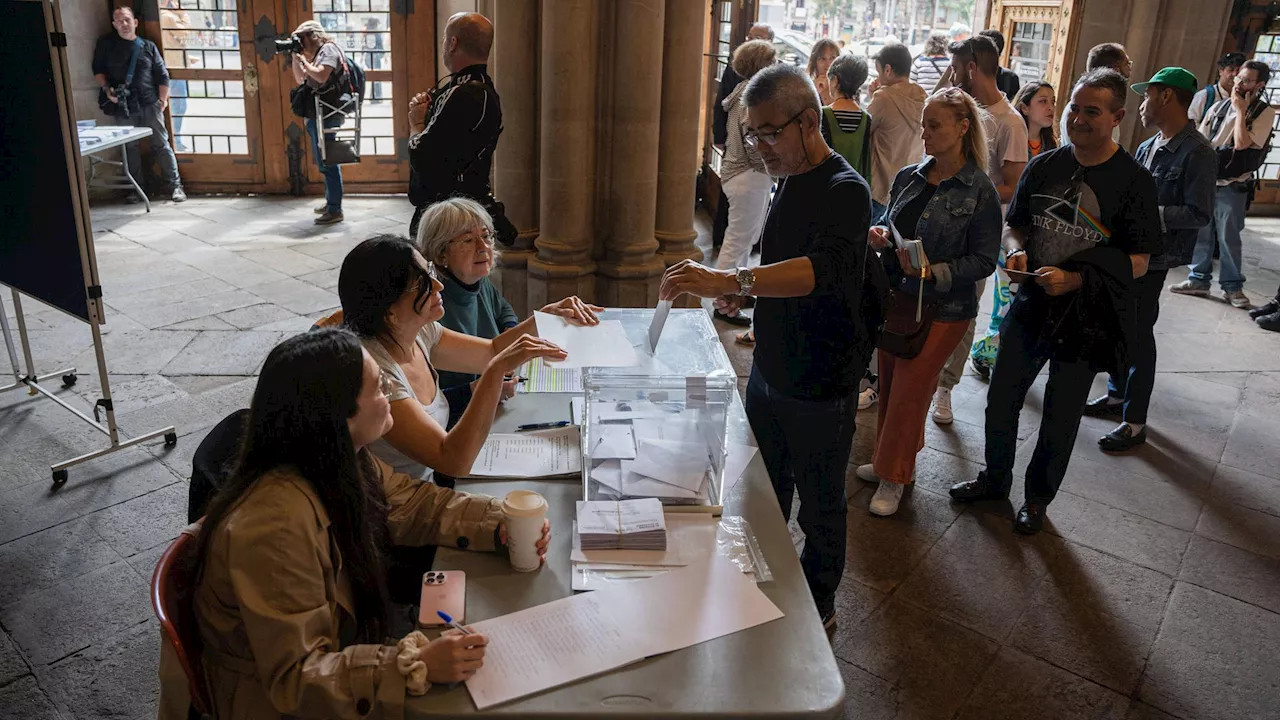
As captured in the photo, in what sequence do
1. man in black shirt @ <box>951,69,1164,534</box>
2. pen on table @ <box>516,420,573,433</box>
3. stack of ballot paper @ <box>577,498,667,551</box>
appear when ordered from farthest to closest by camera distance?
man in black shirt @ <box>951,69,1164,534</box>, pen on table @ <box>516,420,573,433</box>, stack of ballot paper @ <box>577,498,667,551</box>

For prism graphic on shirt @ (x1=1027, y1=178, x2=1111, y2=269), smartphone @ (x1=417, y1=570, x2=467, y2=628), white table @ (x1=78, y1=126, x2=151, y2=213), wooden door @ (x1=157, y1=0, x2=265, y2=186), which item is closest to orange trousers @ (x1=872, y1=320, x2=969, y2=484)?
prism graphic on shirt @ (x1=1027, y1=178, x2=1111, y2=269)

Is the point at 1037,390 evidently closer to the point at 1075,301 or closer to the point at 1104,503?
the point at 1104,503

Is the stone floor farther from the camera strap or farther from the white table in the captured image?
the camera strap

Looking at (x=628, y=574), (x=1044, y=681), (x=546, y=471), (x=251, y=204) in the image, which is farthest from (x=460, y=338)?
(x=251, y=204)

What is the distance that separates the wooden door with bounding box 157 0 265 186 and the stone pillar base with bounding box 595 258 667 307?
522cm

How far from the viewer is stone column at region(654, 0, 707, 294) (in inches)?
191

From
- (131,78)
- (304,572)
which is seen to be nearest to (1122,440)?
(304,572)

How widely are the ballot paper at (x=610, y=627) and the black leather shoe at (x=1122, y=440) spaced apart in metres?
3.17

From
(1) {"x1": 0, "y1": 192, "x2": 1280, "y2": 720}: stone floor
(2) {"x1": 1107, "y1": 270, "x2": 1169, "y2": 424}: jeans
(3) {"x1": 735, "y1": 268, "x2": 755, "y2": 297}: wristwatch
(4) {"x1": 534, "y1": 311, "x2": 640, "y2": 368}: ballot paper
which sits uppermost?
(3) {"x1": 735, "y1": 268, "x2": 755, "y2": 297}: wristwatch

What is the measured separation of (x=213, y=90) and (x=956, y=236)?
7.64 m

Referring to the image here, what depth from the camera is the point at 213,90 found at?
28.5 feet

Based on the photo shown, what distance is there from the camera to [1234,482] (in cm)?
413

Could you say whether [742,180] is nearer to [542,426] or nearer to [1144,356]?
[1144,356]

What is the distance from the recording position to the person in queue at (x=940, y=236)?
3244 millimetres
